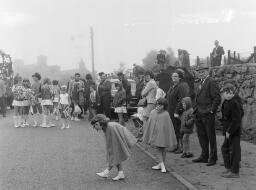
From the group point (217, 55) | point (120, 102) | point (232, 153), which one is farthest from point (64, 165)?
point (217, 55)

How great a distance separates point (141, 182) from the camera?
23.6 feet

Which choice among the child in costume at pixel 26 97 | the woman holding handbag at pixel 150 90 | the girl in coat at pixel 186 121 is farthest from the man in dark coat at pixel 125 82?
the girl in coat at pixel 186 121

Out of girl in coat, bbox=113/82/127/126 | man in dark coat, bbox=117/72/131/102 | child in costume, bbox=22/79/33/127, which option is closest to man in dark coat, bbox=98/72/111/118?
man in dark coat, bbox=117/72/131/102

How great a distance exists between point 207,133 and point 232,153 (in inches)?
50.6

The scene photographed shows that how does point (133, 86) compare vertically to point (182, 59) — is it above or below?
below

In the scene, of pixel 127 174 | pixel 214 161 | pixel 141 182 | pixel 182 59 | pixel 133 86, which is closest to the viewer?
pixel 141 182

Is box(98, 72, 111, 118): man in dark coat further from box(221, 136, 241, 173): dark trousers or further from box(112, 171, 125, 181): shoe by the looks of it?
box(221, 136, 241, 173): dark trousers

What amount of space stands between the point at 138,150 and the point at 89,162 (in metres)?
1.82

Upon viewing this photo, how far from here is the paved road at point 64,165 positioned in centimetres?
709

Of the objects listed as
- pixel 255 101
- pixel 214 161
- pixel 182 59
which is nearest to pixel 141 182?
pixel 214 161

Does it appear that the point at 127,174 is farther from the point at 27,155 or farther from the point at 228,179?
the point at 27,155

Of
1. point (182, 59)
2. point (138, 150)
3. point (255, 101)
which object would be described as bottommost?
point (138, 150)

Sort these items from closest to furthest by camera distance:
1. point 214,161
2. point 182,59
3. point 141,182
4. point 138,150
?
1. point 141,182
2. point 214,161
3. point 138,150
4. point 182,59

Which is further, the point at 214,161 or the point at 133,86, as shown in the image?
the point at 133,86
